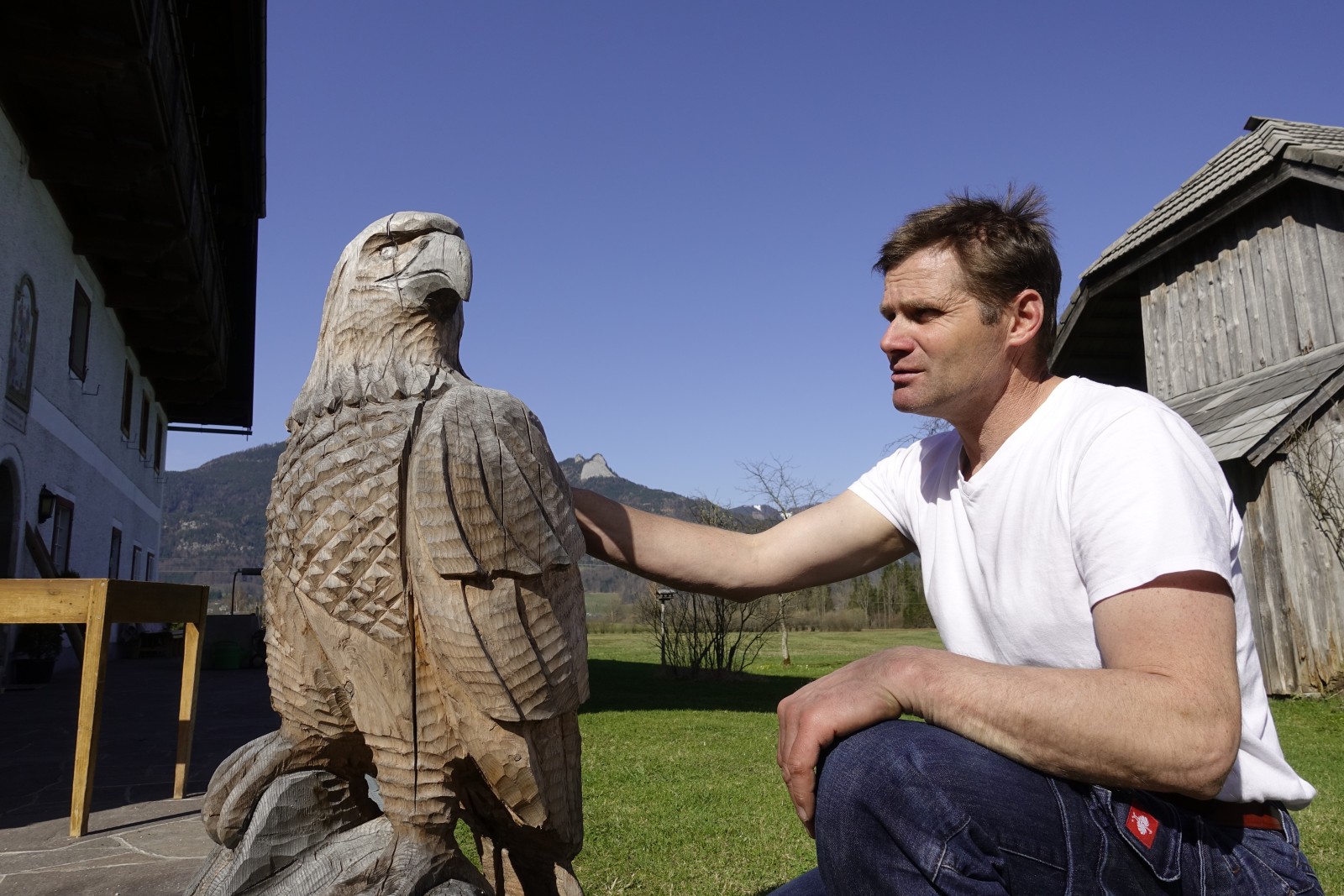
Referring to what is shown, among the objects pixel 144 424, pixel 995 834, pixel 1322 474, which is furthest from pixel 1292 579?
pixel 144 424

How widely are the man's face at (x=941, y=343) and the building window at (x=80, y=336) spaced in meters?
10.9

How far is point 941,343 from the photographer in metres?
1.92

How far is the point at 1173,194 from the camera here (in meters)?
11.5

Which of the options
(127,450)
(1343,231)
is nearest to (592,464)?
(127,450)

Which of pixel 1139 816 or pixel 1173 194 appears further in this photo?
pixel 1173 194

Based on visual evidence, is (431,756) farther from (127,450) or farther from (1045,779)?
(127,450)

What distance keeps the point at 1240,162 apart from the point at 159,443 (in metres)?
18.8

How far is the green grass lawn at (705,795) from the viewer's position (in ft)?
13.0

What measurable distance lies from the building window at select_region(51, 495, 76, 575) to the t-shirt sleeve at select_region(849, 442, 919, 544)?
10802 mm

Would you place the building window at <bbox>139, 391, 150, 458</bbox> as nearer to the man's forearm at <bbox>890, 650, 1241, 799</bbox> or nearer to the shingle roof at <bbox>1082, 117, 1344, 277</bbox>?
the shingle roof at <bbox>1082, 117, 1344, 277</bbox>

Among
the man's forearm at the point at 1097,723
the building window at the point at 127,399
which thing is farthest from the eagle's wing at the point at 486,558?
the building window at the point at 127,399

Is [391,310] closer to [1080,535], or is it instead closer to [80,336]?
[1080,535]

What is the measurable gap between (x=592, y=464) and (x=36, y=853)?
111057mm

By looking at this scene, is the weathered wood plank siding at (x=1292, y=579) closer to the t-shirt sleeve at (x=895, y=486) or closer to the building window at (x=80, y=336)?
the t-shirt sleeve at (x=895, y=486)
